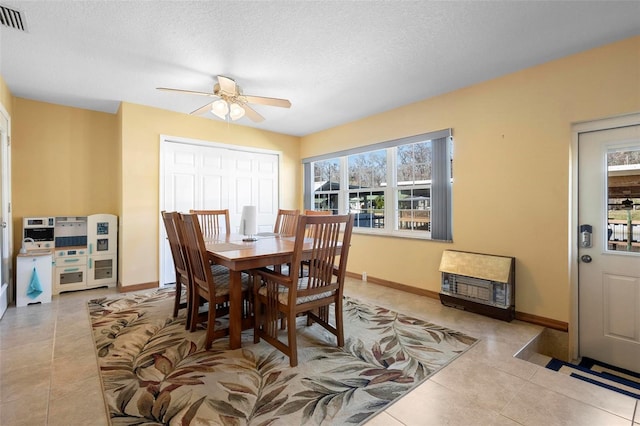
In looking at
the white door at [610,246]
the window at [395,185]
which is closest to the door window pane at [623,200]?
the white door at [610,246]

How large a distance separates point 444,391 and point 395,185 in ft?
9.20

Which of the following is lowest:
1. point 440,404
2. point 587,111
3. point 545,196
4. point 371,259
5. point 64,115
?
point 440,404

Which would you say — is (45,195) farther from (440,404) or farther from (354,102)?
(440,404)

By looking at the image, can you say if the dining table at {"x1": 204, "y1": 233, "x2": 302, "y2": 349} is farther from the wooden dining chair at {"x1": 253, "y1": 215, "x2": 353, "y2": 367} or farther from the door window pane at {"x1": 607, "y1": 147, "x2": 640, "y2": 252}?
the door window pane at {"x1": 607, "y1": 147, "x2": 640, "y2": 252}

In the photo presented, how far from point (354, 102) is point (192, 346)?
3.23m

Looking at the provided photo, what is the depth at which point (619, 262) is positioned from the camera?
2473mm

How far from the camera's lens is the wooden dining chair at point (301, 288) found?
2049 mm

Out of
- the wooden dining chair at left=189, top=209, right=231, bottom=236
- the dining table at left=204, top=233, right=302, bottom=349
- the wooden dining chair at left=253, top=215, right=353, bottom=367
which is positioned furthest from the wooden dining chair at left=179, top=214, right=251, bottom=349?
the wooden dining chair at left=189, top=209, right=231, bottom=236

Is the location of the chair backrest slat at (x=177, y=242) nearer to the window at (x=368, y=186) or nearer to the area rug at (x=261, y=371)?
the area rug at (x=261, y=371)

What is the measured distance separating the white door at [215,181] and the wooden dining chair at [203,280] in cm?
197

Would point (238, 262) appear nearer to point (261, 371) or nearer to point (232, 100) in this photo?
point (261, 371)

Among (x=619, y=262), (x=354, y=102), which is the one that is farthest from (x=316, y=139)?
(x=619, y=262)

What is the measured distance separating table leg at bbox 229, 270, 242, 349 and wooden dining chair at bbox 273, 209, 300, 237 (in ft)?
4.35

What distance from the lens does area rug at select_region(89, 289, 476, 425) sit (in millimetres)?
1625
